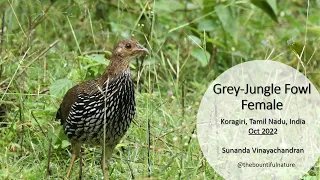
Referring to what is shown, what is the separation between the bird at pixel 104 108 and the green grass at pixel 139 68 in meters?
0.20

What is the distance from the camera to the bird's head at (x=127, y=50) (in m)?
5.39

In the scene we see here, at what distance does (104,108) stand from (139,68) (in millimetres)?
1314

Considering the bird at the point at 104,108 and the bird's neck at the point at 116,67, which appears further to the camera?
the bird's neck at the point at 116,67

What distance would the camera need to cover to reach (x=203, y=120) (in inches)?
235

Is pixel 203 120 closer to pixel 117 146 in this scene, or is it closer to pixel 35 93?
pixel 117 146

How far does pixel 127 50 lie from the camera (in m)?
5.40

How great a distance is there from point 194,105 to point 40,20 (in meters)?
1.38

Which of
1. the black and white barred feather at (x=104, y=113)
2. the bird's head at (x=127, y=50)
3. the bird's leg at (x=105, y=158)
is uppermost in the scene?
the bird's head at (x=127, y=50)

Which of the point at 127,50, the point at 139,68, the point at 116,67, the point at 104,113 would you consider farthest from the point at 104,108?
the point at 139,68

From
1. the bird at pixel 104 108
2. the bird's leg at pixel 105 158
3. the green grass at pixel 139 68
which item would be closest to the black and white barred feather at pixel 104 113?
the bird at pixel 104 108

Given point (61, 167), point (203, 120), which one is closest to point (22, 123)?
point (61, 167)

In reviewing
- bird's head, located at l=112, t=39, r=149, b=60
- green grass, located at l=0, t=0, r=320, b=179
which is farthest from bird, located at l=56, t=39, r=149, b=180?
green grass, located at l=0, t=0, r=320, b=179

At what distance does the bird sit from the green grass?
20 cm

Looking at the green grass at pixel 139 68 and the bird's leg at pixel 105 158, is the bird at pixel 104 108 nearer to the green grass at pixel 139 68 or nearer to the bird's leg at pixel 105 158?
the bird's leg at pixel 105 158
